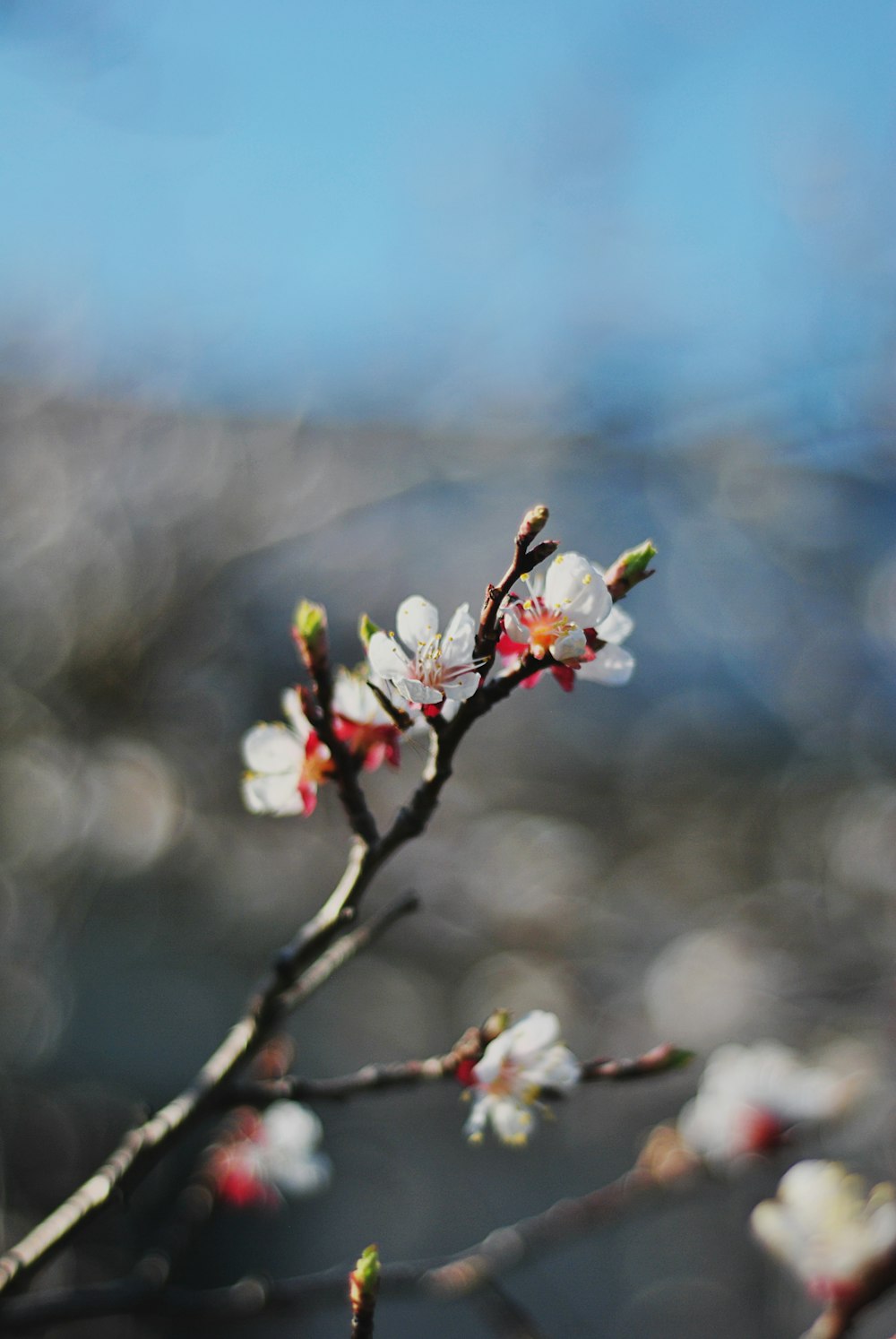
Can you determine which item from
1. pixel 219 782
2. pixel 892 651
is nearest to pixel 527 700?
pixel 219 782

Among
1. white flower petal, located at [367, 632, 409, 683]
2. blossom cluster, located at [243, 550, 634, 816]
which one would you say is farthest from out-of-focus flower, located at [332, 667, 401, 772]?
white flower petal, located at [367, 632, 409, 683]

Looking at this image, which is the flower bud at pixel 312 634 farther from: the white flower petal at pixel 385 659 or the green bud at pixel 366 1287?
the green bud at pixel 366 1287

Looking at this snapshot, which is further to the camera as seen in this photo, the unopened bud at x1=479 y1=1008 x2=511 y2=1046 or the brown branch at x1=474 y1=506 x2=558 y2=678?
the unopened bud at x1=479 y1=1008 x2=511 y2=1046

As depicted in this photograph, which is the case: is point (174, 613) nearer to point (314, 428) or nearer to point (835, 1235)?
point (314, 428)

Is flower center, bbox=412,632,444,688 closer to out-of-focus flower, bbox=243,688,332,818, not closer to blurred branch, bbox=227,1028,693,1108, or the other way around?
out-of-focus flower, bbox=243,688,332,818

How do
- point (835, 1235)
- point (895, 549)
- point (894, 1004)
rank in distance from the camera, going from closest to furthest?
point (835, 1235) → point (894, 1004) → point (895, 549)

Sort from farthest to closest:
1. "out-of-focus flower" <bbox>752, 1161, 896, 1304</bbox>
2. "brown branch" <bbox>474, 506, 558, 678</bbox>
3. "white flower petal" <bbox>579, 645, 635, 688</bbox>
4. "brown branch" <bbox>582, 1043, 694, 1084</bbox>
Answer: "out-of-focus flower" <bbox>752, 1161, 896, 1304</bbox>, "brown branch" <bbox>582, 1043, 694, 1084</bbox>, "white flower petal" <bbox>579, 645, 635, 688</bbox>, "brown branch" <bbox>474, 506, 558, 678</bbox>

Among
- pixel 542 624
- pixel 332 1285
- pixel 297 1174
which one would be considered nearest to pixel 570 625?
pixel 542 624
